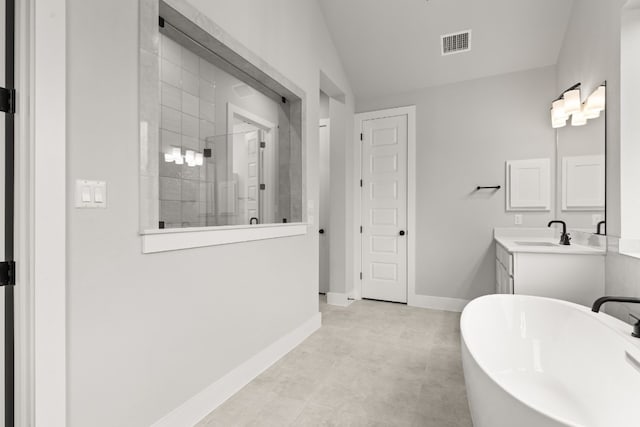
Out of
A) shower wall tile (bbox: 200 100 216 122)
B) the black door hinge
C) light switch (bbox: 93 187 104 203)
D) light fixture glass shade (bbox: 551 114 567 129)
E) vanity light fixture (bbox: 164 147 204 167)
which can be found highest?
light fixture glass shade (bbox: 551 114 567 129)

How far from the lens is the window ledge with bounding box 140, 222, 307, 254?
1.65m

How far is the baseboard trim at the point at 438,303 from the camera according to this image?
13.2 feet

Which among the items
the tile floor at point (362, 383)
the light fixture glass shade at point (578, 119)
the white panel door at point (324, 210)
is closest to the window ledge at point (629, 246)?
the light fixture glass shade at point (578, 119)

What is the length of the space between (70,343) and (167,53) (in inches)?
59.5

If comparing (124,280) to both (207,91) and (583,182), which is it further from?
(583,182)

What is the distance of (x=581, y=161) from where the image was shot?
9.51 feet

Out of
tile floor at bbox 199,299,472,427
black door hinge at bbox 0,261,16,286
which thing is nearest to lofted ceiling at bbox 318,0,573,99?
tile floor at bbox 199,299,472,427

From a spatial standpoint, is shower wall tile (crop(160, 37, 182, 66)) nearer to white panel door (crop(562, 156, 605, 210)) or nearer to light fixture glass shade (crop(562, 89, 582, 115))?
white panel door (crop(562, 156, 605, 210))

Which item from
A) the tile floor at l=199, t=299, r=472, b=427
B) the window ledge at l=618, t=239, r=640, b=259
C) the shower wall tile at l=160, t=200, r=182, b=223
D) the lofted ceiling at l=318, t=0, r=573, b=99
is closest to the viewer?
the shower wall tile at l=160, t=200, r=182, b=223

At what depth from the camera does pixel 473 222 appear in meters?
3.93

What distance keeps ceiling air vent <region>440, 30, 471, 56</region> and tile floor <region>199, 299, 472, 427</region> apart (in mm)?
2943

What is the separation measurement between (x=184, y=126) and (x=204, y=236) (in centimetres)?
65

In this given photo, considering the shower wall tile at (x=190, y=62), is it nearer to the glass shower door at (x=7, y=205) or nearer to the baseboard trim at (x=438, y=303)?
the glass shower door at (x=7, y=205)

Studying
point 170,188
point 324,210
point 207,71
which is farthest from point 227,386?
point 324,210
